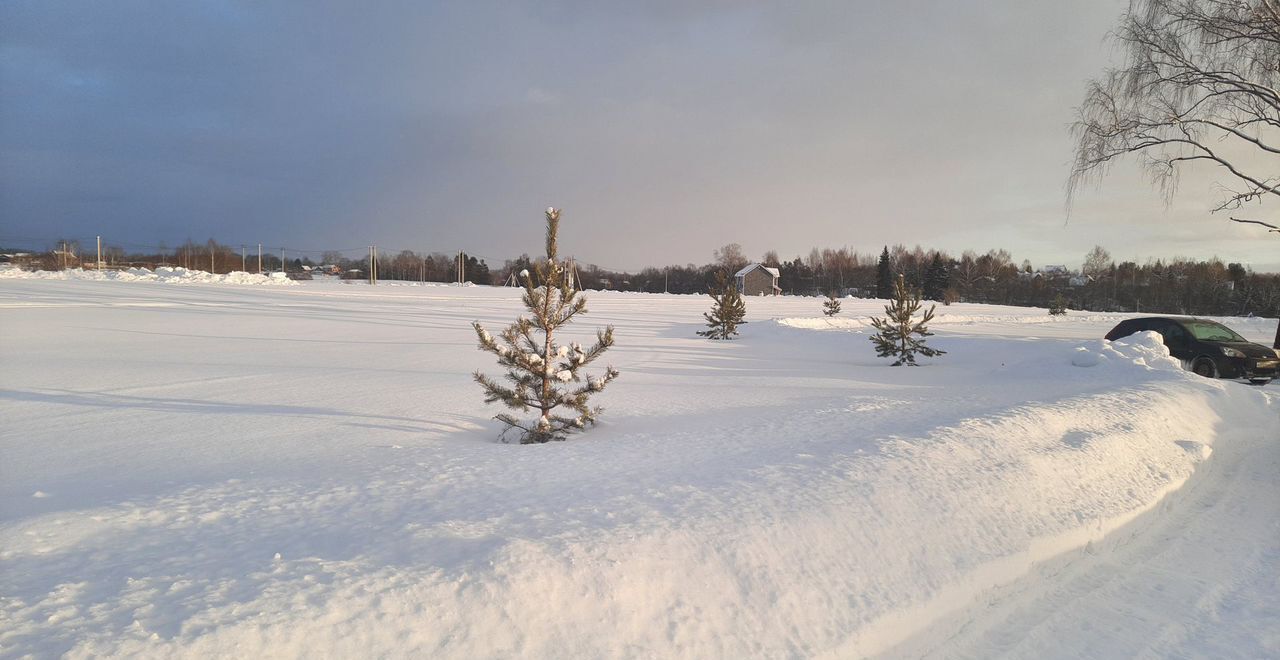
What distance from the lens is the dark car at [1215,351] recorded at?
12.7 metres

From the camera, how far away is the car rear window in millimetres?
13555

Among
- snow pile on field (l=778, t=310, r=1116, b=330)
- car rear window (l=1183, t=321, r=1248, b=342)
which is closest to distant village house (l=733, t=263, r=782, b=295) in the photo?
snow pile on field (l=778, t=310, r=1116, b=330)

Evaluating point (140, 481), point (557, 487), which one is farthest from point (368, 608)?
point (140, 481)

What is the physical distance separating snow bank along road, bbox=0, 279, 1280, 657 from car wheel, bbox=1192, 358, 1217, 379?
17.7 feet

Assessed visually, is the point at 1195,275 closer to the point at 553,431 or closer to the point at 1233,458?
the point at 1233,458

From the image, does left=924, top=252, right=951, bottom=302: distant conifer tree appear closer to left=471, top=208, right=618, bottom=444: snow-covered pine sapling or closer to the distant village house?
the distant village house

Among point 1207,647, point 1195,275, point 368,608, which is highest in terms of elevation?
point 1195,275

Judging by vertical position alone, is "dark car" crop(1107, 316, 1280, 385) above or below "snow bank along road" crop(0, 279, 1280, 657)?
above

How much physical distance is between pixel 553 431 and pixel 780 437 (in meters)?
2.61

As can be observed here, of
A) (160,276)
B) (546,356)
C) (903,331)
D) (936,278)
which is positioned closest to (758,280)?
(936,278)

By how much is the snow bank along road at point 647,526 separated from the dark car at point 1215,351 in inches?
210

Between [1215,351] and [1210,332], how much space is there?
1.14 meters

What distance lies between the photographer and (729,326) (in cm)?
2261

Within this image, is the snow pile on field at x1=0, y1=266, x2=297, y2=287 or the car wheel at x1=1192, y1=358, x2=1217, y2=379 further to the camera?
the snow pile on field at x1=0, y1=266, x2=297, y2=287
